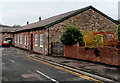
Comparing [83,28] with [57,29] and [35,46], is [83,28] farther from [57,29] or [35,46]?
[35,46]

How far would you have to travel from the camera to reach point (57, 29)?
758 inches

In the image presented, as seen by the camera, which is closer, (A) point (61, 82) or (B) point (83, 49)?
(A) point (61, 82)

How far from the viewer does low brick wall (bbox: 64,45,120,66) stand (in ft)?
35.0

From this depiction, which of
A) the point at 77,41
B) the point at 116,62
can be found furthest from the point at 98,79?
the point at 77,41

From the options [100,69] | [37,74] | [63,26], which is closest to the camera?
[37,74]

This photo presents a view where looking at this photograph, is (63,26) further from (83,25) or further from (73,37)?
(73,37)

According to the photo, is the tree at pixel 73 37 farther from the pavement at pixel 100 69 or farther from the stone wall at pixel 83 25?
the stone wall at pixel 83 25

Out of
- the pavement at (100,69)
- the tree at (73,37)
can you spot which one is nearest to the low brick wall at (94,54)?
the pavement at (100,69)

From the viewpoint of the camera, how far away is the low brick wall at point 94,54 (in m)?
10.7

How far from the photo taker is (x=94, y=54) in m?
12.4

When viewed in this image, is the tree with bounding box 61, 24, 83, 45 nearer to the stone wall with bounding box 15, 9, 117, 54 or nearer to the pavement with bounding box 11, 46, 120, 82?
the pavement with bounding box 11, 46, 120, 82

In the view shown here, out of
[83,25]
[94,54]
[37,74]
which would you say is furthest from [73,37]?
[37,74]

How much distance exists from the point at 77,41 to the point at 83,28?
6.41m

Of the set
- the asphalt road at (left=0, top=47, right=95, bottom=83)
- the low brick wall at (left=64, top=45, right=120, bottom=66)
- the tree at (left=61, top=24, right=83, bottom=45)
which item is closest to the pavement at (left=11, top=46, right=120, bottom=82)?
the low brick wall at (left=64, top=45, right=120, bottom=66)
